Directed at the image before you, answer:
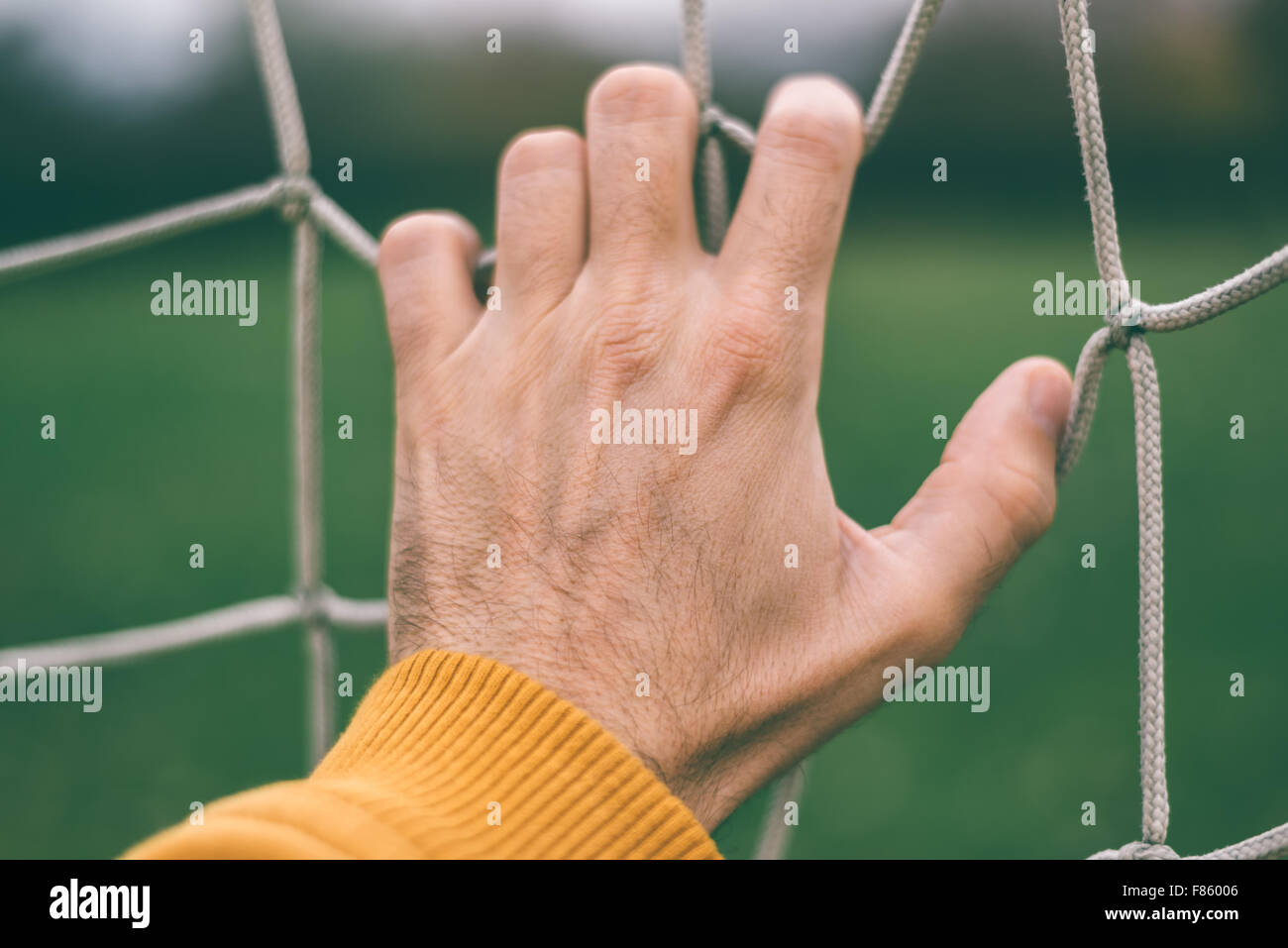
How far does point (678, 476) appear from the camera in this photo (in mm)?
523

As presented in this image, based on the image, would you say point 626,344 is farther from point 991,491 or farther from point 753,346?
point 991,491

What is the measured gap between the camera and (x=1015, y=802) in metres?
1.43

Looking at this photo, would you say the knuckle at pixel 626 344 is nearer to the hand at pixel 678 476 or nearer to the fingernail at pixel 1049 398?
the hand at pixel 678 476

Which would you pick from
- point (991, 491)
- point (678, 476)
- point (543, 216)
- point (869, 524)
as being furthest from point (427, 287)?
point (869, 524)

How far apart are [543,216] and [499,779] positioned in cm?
30

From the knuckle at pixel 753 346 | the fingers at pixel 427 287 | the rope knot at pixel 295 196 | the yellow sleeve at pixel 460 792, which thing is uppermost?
the rope knot at pixel 295 196

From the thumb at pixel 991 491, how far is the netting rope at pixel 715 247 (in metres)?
0.02

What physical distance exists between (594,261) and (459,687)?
24 centimetres

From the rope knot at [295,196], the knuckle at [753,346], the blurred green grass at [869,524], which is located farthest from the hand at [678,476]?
the rope knot at [295,196]

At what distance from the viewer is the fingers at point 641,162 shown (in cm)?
56

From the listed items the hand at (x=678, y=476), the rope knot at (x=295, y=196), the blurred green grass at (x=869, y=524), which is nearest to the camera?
the hand at (x=678, y=476)

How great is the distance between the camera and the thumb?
527 millimetres
